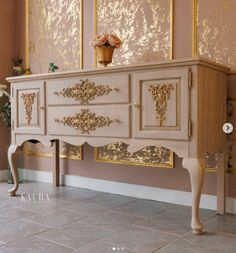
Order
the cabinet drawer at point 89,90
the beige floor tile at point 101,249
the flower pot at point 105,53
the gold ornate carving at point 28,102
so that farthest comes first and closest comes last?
the gold ornate carving at point 28,102, the flower pot at point 105,53, the cabinet drawer at point 89,90, the beige floor tile at point 101,249

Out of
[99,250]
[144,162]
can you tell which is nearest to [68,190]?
[144,162]

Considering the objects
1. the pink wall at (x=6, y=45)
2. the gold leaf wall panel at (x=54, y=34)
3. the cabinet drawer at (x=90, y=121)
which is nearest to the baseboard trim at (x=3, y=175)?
the pink wall at (x=6, y=45)

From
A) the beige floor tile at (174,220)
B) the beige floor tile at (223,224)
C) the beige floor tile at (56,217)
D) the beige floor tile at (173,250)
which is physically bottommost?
the beige floor tile at (173,250)

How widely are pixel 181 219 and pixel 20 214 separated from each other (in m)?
1.01

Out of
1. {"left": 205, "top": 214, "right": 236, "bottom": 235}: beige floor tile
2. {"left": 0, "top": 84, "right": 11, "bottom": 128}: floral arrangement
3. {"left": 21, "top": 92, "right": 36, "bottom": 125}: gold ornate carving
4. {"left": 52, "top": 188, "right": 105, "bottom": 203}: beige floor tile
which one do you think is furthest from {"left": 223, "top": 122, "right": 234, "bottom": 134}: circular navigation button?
{"left": 0, "top": 84, "right": 11, "bottom": 128}: floral arrangement

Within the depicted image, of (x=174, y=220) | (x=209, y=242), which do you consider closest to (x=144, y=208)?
(x=174, y=220)

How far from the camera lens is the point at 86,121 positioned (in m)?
2.33

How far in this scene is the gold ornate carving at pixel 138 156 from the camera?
262 cm

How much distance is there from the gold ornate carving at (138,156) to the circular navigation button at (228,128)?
0.48m

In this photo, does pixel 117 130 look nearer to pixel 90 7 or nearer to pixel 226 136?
pixel 226 136

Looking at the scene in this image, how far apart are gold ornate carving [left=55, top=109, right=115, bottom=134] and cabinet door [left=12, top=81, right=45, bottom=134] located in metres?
0.26

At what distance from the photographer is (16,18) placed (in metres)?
3.65

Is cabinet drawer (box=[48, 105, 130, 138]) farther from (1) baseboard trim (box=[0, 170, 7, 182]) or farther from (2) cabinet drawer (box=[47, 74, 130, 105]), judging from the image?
(1) baseboard trim (box=[0, 170, 7, 182])

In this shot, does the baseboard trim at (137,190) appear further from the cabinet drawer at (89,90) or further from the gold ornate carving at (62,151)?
the cabinet drawer at (89,90)
